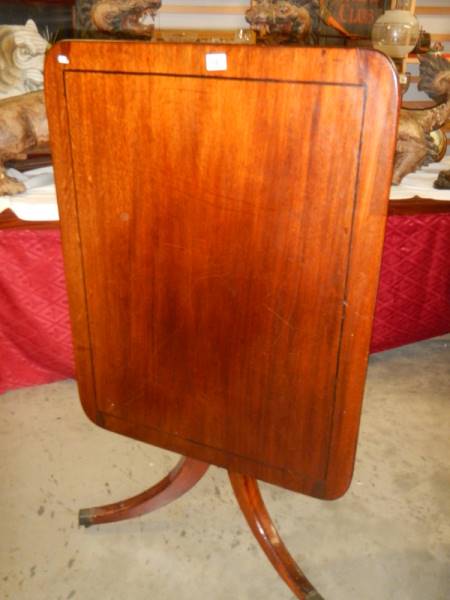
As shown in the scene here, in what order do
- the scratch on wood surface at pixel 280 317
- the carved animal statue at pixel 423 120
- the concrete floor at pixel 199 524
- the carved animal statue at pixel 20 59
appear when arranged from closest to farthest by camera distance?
the scratch on wood surface at pixel 280 317, the concrete floor at pixel 199 524, the carved animal statue at pixel 20 59, the carved animal statue at pixel 423 120

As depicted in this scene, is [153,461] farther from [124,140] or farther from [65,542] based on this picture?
[124,140]

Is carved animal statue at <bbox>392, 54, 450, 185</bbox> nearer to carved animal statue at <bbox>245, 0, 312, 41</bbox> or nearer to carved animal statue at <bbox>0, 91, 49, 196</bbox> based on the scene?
carved animal statue at <bbox>245, 0, 312, 41</bbox>

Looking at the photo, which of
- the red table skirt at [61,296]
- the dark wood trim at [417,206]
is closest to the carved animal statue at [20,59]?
the red table skirt at [61,296]

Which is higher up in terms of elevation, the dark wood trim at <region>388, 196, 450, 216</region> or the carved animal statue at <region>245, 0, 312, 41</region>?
the carved animal statue at <region>245, 0, 312, 41</region>

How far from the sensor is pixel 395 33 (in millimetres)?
2184

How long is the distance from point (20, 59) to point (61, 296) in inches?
34.7

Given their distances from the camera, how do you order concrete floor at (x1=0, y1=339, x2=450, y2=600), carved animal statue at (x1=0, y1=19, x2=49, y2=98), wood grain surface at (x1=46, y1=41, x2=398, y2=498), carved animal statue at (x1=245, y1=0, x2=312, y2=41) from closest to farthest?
wood grain surface at (x1=46, y1=41, x2=398, y2=498)
concrete floor at (x1=0, y1=339, x2=450, y2=600)
carved animal statue at (x1=0, y1=19, x2=49, y2=98)
carved animal statue at (x1=245, y1=0, x2=312, y2=41)

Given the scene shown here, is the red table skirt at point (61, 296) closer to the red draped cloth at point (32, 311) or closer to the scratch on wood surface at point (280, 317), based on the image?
the red draped cloth at point (32, 311)

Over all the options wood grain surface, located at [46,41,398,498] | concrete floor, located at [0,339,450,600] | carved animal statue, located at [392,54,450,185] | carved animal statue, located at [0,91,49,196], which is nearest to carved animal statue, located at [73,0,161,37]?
carved animal statue, located at [0,91,49,196]

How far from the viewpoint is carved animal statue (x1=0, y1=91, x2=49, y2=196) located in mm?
1864

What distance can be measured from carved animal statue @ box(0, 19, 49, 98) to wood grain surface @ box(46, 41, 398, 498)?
124cm

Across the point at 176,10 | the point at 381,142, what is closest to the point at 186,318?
the point at 381,142

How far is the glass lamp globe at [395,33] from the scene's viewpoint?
2186mm

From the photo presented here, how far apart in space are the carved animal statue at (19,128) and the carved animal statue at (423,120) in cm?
130
